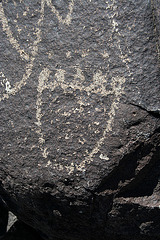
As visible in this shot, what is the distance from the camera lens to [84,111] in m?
0.98

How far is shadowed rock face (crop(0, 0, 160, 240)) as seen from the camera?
3.18ft

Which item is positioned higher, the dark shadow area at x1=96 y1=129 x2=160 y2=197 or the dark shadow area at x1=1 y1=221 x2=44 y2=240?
the dark shadow area at x1=96 y1=129 x2=160 y2=197

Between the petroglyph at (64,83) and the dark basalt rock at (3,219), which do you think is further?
the dark basalt rock at (3,219)

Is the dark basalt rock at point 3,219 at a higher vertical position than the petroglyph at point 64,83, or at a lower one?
lower

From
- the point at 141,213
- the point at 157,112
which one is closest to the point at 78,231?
the point at 141,213

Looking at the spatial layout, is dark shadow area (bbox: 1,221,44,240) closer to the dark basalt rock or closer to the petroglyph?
the dark basalt rock

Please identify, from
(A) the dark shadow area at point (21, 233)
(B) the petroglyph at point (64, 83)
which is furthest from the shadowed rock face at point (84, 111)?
(A) the dark shadow area at point (21, 233)

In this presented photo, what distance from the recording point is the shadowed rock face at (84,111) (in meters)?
0.97

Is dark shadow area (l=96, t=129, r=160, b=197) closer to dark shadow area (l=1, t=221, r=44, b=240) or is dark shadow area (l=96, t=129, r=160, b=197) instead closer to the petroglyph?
the petroglyph

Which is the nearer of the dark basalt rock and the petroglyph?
the petroglyph

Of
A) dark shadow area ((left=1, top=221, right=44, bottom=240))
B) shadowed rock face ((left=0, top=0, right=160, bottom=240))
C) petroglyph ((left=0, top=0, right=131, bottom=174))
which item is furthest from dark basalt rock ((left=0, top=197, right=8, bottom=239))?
petroglyph ((left=0, top=0, right=131, bottom=174))

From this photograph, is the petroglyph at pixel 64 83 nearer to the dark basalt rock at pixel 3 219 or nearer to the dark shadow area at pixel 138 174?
the dark shadow area at pixel 138 174

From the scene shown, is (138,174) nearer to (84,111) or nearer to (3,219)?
(84,111)

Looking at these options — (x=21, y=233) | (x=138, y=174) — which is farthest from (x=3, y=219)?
(x=138, y=174)
